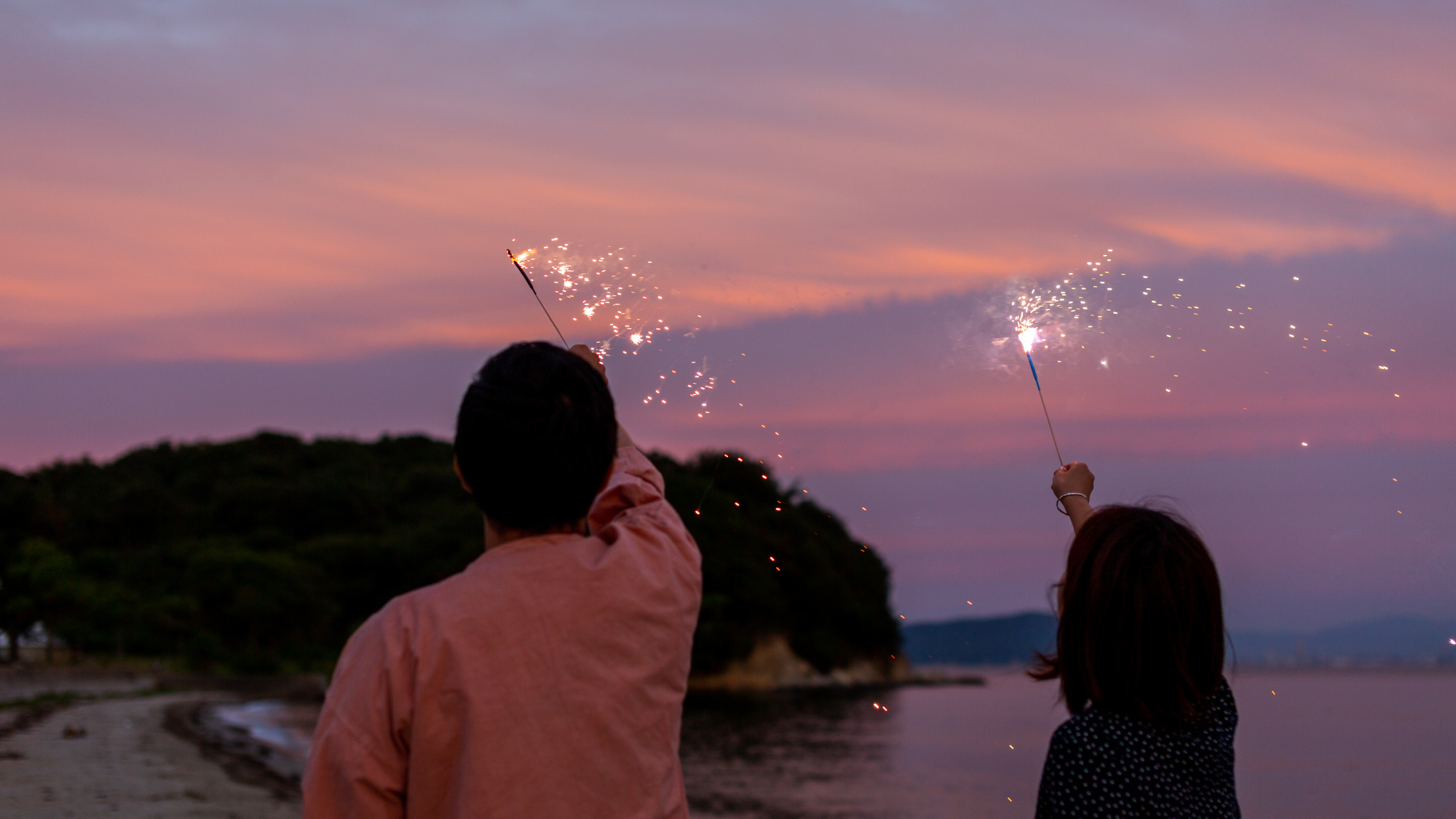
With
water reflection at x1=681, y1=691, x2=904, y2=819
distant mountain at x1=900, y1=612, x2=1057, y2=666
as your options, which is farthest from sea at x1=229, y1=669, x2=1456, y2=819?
distant mountain at x1=900, y1=612, x2=1057, y2=666

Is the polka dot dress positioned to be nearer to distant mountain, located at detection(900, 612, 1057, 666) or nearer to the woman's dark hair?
the woman's dark hair

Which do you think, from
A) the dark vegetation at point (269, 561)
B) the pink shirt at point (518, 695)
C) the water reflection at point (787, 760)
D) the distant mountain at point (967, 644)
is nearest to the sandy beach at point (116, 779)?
the water reflection at point (787, 760)

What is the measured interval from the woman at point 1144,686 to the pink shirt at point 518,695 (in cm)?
79

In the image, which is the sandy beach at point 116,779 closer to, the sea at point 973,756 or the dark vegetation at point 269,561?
the sea at point 973,756

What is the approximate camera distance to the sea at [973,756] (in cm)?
2625

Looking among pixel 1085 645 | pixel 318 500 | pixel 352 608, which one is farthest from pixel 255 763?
pixel 318 500

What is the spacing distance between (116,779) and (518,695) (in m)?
17.4

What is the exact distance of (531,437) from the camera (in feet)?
5.47

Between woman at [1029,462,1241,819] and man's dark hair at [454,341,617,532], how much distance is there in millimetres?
1015

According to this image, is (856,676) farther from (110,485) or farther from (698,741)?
(110,485)

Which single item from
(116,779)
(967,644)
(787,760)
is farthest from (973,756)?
(967,644)

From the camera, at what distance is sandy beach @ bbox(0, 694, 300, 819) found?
1363cm

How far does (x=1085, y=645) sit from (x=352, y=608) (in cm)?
6843

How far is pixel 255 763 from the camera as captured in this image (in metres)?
21.3
